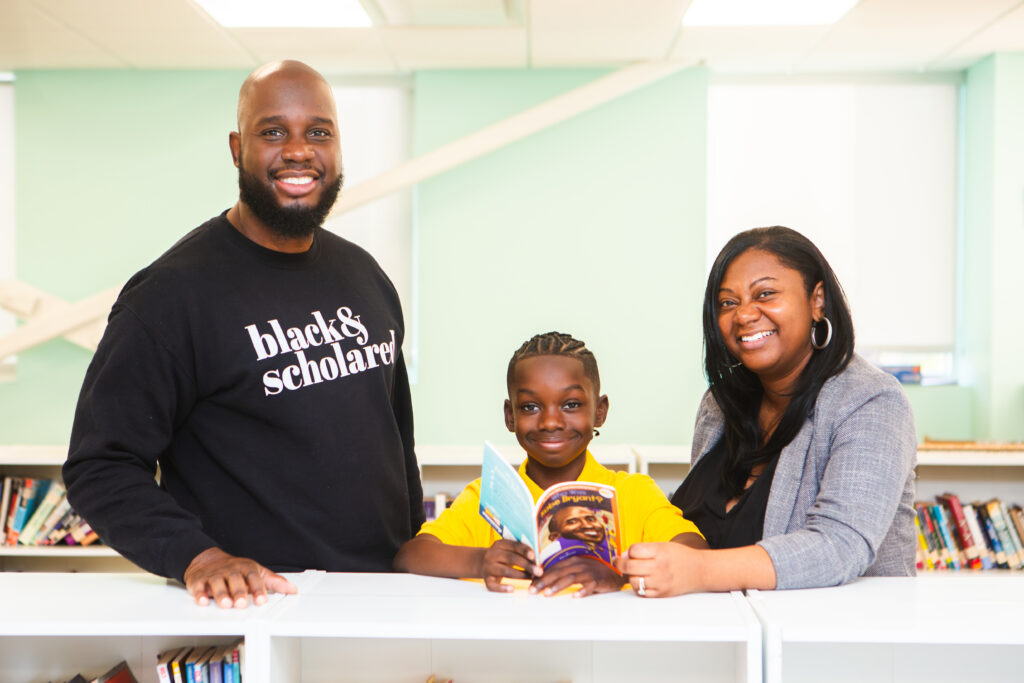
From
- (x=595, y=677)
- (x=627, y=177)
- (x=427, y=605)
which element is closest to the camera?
(x=427, y=605)

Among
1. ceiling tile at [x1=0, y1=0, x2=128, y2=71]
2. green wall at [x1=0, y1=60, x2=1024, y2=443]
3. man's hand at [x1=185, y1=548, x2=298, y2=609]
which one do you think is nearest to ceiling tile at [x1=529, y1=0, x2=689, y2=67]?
green wall at [x1=0, y1=60, x2=1024, y2=443]

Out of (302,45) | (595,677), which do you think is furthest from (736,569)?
(302,45)

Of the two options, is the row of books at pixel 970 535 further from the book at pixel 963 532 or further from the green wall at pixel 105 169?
the green wall at pixel 105 169

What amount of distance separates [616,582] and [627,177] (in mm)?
3426

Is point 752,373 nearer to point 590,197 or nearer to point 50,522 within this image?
point 590,197

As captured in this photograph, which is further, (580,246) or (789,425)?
(580,246)

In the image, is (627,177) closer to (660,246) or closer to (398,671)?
(660,246)

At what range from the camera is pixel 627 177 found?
175 inches

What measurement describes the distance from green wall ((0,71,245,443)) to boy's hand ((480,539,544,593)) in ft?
12.2

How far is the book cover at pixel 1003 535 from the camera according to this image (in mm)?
3627

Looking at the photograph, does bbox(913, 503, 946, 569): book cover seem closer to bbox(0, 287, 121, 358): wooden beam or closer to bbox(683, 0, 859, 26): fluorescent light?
bbox(683, 0, 859, 26): fluorescent light

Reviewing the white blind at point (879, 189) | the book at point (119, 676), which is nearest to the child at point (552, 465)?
the book at point (119, 676)

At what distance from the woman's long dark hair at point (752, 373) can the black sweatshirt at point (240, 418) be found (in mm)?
652

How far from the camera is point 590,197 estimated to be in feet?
14.6
